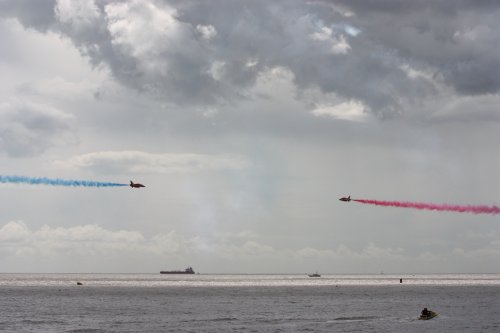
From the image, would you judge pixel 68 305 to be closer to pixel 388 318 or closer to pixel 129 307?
pixel 129 307

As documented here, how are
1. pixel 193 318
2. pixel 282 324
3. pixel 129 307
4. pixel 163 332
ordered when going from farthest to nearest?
pixel 129 307 → pixel 193 318 → pixel 282 324 → pixel 163 332

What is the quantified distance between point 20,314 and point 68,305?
30638mm

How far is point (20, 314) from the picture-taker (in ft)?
447

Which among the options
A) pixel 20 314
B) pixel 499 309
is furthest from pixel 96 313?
pixel 499 309

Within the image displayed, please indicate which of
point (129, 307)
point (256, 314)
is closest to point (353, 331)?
point (256, 314)

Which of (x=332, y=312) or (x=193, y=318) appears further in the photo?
(x=332, y=312)

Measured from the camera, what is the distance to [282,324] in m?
119

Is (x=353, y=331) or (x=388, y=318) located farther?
(x=388, y=318)

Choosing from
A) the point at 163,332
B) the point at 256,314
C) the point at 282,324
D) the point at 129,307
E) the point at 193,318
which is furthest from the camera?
the point at 129,307

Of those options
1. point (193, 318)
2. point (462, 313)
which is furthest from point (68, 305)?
point (462, 313)

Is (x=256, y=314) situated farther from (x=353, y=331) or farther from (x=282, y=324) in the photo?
(x=353, y=331)

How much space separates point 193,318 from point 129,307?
35354 millimetres

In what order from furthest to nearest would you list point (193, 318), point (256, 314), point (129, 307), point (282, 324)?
point (129, 307) < point (256, 314) < point (193, 318) < point (282, 324)

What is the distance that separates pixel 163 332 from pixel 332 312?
53.1m
